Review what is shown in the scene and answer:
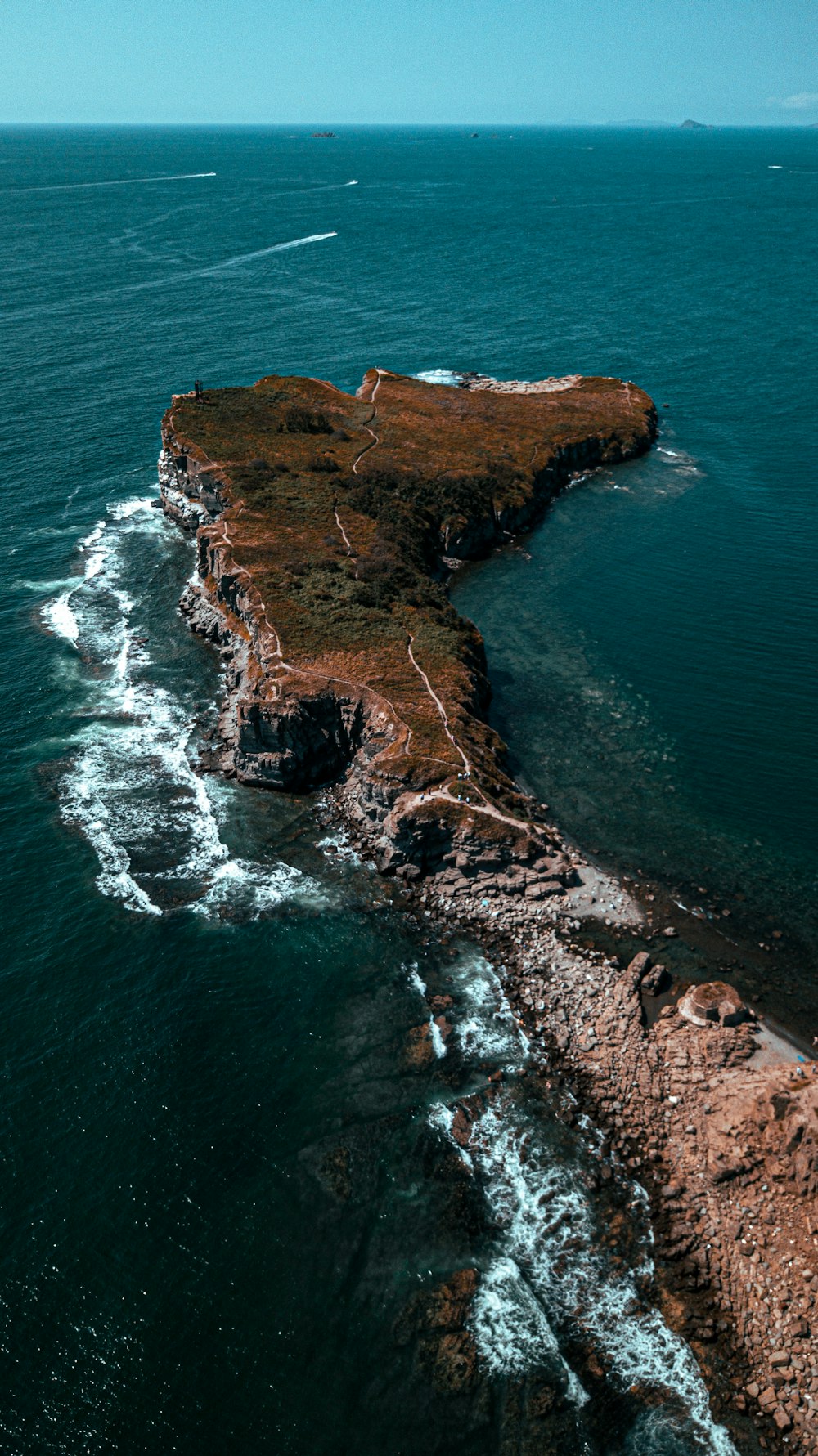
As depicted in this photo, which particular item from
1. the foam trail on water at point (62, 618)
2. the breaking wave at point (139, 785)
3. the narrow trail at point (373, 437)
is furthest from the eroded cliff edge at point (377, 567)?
the foam trail on water at point (62, 618)

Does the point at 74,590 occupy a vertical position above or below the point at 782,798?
above

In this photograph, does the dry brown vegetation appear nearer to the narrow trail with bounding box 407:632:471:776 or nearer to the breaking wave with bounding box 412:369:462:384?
the narrow trail with bounding box 407:632:471:776

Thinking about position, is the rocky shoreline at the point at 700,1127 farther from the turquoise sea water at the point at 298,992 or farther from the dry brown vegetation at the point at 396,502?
the dry brown vegetation at the point at 396,502

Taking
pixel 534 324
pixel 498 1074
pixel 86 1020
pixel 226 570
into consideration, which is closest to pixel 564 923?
pixel 498 1074

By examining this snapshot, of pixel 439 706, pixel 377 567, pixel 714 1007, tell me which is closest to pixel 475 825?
pixel 439 706

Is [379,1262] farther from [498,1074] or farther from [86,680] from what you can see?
[86,680]

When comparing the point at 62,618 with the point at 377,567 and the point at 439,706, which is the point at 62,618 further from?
the point at 439,706
